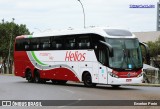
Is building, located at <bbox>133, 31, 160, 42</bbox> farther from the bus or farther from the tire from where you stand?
the bus

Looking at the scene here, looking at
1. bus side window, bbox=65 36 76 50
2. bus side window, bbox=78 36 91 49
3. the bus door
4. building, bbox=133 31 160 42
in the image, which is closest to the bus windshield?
the bus door

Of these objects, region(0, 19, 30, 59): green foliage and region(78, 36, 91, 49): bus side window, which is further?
region(0, 19, 30, 59): green foliage

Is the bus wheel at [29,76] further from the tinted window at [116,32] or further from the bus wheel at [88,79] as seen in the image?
the tinted window at [116,32]

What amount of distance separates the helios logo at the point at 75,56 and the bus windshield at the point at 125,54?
2.87 m

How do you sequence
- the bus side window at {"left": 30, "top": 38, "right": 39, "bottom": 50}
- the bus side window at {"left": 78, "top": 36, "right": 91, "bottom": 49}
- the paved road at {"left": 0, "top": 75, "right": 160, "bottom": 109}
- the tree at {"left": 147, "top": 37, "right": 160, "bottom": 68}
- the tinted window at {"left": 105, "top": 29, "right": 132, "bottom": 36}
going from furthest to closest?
the tree at {"left": 147, "top": 37, "right": 160, "bottom": 68} → the bus side window at {"left": 30, "top": 38, "right": 39, "bottom": 50} → the bus side window at {"left": 78, "top": 36, "right": 91, "bottom": 49} → the tinted window at {"left": 105, "top": 29, "right": 132, "bottom": 36} → the paved road at {"left": 0, "top": 75, "right": 160, "bottom": 109}

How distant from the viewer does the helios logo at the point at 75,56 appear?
30797mm

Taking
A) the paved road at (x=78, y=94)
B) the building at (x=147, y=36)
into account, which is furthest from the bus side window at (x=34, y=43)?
the building at (x=147, y=36)

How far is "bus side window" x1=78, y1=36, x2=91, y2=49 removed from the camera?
1187 inches

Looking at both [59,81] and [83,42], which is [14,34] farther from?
[83,42]

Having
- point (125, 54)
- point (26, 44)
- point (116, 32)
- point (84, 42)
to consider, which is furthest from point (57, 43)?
Answer: point (125, 54)

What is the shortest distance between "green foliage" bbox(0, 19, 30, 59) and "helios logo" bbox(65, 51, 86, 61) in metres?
58.9

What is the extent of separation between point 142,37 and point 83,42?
2650 inches

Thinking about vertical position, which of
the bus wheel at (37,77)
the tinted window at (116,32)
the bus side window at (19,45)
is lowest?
the bus wheel at (37,77)

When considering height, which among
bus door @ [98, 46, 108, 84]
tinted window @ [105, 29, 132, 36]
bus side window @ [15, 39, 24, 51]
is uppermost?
tinted window @ [105, 29, 132, 36]
